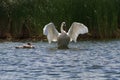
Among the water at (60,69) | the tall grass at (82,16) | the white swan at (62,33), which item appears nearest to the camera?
the water at (60,69)

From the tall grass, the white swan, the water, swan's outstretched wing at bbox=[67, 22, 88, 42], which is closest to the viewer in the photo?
the water

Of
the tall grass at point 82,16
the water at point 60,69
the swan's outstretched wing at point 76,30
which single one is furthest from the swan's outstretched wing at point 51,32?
the tall grass at point 82,16

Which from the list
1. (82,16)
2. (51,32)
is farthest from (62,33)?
(82,16)

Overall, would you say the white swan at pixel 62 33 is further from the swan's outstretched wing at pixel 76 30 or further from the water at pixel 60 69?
the water at pixel 60 69

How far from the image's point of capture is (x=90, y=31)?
3434 centimetres

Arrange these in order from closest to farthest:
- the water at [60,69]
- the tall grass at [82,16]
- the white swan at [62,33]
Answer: the water at [60,69], the white swan at [62,33], the tall grass at [82,16]

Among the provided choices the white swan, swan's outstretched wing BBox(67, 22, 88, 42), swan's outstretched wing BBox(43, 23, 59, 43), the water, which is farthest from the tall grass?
the water

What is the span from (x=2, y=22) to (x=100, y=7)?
766 cm

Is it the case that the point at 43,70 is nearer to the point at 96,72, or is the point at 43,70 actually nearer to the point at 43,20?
the point at 96,72

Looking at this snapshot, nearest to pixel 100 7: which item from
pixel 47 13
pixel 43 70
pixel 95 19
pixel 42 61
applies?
pixel 95 19

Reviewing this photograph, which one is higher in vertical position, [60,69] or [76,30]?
[76,30]

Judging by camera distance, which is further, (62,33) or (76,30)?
(76,30)

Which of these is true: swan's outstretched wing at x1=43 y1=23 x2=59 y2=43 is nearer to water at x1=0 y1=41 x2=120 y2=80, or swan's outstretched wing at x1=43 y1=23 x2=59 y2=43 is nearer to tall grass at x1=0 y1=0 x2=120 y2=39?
water at x1=0 y1=41 x2=120 y2=80

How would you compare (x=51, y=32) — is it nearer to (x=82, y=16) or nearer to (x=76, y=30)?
(x=76, y=30)
